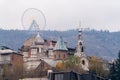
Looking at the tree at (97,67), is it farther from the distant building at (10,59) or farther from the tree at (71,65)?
the distant building at (10,59)

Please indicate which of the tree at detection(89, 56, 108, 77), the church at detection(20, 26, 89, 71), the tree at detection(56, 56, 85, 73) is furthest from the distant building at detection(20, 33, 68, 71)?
the tree at detection(89, 56, 108, 77)

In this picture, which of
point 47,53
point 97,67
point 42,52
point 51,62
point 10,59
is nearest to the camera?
point 97,67

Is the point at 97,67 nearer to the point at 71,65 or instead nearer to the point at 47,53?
the point at 71,65

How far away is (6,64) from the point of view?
120m

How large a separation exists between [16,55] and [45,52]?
11.5 meters

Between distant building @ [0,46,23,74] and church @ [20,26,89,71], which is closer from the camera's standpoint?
distant building @ [0,46,23,74]

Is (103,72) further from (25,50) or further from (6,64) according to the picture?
(25,50)

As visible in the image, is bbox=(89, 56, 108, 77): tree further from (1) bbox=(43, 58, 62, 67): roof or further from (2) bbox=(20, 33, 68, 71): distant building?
(1) bbox=(43, 58, 62, 67): roof

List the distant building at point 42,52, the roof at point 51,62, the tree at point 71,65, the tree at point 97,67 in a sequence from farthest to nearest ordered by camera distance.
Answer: the distant building at point 42,52, the roof at point 51,62, the tree at point 97,67, the tree at point 71,65

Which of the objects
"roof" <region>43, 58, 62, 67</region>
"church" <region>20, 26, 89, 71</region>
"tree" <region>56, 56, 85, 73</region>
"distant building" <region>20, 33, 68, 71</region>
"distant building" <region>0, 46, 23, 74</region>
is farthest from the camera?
"distant building" <region>20, 33, 68, 71</region>

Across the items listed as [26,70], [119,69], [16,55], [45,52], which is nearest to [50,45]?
[45,52]

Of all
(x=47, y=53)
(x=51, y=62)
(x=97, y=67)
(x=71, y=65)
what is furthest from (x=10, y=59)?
(x=97, y=67)

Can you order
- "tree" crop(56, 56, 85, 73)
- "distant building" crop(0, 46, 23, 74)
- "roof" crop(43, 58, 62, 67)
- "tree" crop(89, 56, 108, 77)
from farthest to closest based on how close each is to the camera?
"roof" crop(43, 58, 62, 67) < "distant building" crop(0, 46, 23, 74) < "tree" crop(89, 56, 108, 77) < "tree" crop(56, 56, 85, 73)

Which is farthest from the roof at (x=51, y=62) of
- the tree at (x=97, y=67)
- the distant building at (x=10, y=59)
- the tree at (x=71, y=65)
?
the tree at (x=97, y=67)
